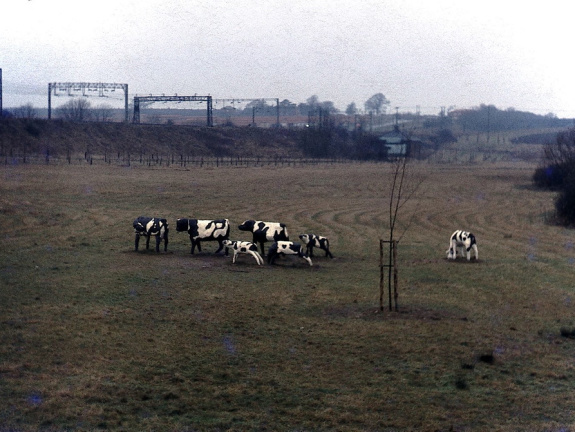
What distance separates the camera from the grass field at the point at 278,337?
28.2 ft

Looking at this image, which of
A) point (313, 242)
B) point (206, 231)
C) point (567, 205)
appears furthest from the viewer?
point (567, 205)

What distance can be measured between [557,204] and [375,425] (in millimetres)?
27462

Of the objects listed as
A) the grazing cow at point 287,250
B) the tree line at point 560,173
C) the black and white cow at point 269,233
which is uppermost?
the tree line at point 560,173

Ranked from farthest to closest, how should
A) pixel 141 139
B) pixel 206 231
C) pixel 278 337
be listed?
pixel 141 139, pixel 206 231, pixel 278 337

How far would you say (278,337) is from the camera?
467 inches

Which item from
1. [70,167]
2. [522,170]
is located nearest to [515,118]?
[522,170]

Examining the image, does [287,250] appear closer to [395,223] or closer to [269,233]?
[269,233]

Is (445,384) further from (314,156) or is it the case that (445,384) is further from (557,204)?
(314,156)

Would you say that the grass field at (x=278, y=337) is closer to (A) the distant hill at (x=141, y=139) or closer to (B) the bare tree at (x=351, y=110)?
(A) the distant hill at (x=141, y=139)

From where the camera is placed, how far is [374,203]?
3962cm

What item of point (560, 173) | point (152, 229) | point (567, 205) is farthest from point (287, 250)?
point (560, 173)

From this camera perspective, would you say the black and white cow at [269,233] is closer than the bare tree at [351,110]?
Yes

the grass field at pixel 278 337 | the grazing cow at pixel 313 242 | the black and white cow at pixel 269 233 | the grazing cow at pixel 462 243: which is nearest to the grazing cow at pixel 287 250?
the grass field at pixel 278 337

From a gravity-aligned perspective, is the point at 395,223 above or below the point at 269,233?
below
